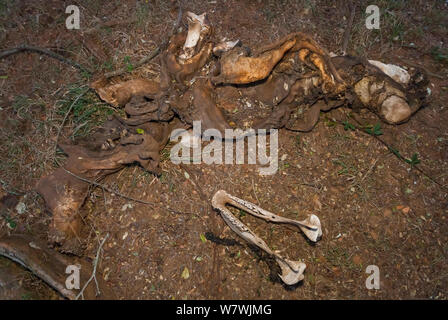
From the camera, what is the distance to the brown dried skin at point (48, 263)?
2414 mm

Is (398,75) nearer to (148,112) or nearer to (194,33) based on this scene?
(194,33)

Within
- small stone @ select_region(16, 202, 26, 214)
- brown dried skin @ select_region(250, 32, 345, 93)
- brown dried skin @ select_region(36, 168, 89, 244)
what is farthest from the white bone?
small stone @ select_region(16, 202, 26, 214)

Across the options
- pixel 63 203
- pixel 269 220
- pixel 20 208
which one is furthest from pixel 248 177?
pixel 20 208

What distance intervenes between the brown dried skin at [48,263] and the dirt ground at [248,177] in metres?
0.12

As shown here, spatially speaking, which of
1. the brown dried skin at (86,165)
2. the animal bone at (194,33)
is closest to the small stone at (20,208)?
the brown dried skin at (86,165)

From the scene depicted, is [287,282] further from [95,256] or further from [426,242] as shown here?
[95,256]

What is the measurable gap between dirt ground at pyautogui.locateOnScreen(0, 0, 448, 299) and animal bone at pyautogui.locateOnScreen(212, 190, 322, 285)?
16 centimetres

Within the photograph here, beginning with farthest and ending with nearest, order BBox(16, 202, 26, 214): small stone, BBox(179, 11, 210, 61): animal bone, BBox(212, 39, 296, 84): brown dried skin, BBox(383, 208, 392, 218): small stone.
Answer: BBox(16, 202, 26, 214): small stone
BBox(383, 208, 392, 218): small stone
BBox(179, 11, 210, 61): animal bone
BBox(212, 39, 296, 84): brown dried skin

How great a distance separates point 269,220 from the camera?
8.92ft

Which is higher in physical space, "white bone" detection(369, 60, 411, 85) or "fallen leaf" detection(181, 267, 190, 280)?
"white bone" detection(369, 60, 411, 85)

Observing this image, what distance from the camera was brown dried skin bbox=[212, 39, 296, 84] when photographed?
241 cm

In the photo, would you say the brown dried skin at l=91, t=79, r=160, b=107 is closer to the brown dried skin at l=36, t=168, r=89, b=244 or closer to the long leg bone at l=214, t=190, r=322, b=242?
the brown dried skin at l=36, t=168, r=89, b=244

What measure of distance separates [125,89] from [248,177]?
1.32 metres

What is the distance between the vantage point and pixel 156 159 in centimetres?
266
